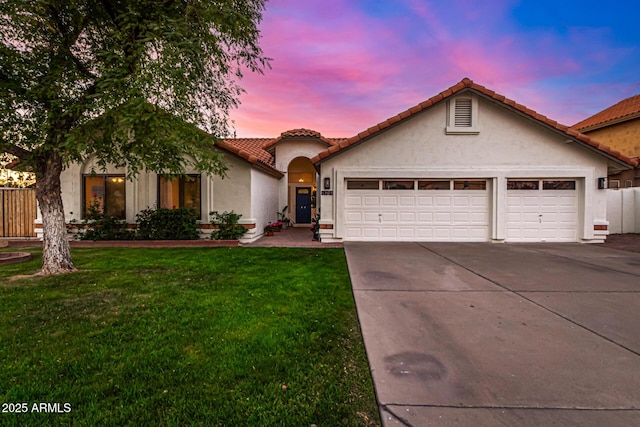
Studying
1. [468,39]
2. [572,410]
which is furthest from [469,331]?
[468,39]

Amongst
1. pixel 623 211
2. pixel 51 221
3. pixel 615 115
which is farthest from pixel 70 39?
pixel 615 115

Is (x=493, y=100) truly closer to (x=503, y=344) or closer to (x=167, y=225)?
(x=503, y=344)

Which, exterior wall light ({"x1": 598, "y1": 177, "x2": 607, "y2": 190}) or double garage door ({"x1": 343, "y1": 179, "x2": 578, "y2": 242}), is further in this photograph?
double garage door ({"x1": 343, "y1": 179, "x2": 578, "y2": 242})

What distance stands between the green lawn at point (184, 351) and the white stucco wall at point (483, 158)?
5593mm

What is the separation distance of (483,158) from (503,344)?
8.60 m

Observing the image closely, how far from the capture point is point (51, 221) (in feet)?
19.8

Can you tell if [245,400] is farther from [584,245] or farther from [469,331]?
[584,245]

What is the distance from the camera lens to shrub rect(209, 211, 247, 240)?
10.0 metres

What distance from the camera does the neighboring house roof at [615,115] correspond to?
615 inches

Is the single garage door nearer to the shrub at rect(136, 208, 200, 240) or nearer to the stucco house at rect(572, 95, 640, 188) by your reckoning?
the shrub at rect(136, 208, 200, 240)

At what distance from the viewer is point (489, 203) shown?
10094mm

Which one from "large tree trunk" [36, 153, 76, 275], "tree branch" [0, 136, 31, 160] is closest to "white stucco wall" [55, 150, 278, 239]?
"large tree trunk" [36, 153, 76, 275]

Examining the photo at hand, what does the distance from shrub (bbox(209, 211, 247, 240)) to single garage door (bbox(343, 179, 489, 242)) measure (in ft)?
12.7

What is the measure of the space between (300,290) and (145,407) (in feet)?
9.53
